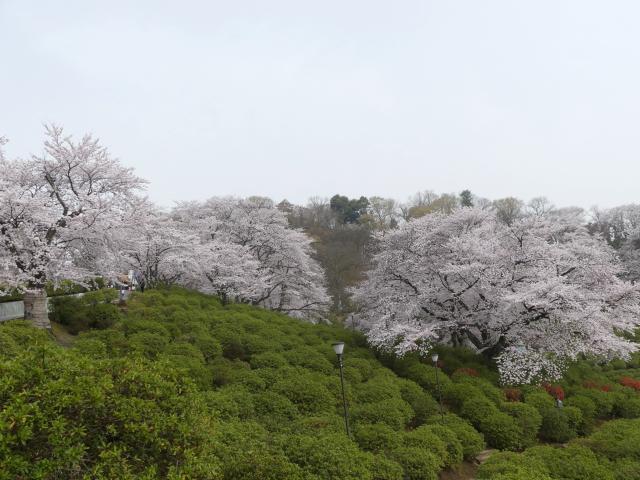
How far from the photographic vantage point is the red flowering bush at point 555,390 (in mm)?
15923

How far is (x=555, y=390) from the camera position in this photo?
53.3ft

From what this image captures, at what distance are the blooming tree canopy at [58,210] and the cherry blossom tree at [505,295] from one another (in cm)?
1057

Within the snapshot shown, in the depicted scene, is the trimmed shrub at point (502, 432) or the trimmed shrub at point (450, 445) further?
the trimmed shrub at point (502, 432)

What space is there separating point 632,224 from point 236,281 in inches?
1861

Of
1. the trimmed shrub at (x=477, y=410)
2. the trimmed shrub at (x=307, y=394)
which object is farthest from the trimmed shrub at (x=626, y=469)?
the trimmed shrub at (x=307, y=394)

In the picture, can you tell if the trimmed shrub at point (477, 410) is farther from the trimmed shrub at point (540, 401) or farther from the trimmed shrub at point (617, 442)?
the trimmed shrub at point (617, 442)

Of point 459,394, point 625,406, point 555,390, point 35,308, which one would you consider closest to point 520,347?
point 555,390

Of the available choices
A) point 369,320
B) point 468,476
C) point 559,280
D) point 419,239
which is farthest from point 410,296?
point 468,476

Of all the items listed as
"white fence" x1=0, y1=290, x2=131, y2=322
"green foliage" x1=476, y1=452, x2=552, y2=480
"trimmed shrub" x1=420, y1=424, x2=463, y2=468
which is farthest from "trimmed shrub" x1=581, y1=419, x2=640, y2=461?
"white fence" x1=0, y1=290, x2=131, y2=322

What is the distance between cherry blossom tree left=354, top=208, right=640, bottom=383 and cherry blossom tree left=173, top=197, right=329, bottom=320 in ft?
36.0

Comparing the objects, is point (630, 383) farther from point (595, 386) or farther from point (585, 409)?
point (585, 409)

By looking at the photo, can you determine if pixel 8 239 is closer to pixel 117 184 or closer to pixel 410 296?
pixel 117 184

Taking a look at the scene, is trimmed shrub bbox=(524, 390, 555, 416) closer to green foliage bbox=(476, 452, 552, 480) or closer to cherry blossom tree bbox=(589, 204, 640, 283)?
green foliage bbox=(476, 452, 552, 480)

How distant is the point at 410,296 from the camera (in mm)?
19703
